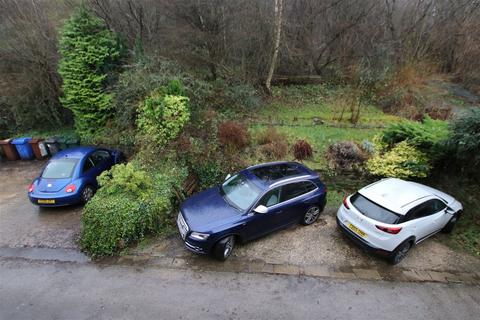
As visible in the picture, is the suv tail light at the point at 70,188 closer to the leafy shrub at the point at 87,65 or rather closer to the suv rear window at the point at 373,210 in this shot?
the leafy shrub at the point at 87,65

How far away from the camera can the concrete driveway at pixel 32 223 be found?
707 cm

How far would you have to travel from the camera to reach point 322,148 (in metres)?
10.0

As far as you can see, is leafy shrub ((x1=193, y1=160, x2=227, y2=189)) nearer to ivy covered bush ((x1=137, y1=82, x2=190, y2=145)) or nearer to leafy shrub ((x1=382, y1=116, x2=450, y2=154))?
ivy covered bush ((x1=137, y1=82, x2=190, y2=145))

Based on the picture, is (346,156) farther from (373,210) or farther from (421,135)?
(373,210)

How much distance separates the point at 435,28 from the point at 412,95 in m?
7.31

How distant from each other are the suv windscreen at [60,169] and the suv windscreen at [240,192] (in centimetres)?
517

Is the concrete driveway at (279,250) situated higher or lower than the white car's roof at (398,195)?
lower

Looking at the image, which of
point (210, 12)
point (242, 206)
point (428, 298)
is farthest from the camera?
point (210, 12)

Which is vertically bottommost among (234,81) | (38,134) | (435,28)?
(38,134)

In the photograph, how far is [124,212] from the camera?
6.51 m

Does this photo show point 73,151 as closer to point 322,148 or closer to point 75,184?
point 75,184

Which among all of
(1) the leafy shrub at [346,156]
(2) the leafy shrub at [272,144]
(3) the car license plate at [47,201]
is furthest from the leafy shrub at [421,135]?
(3) the car license plate at [47,201]

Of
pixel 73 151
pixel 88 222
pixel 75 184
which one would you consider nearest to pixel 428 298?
pixel 88 222

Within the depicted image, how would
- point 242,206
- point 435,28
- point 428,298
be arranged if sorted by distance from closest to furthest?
1. point 428,298
2. point 242,206
3. point 435,28
